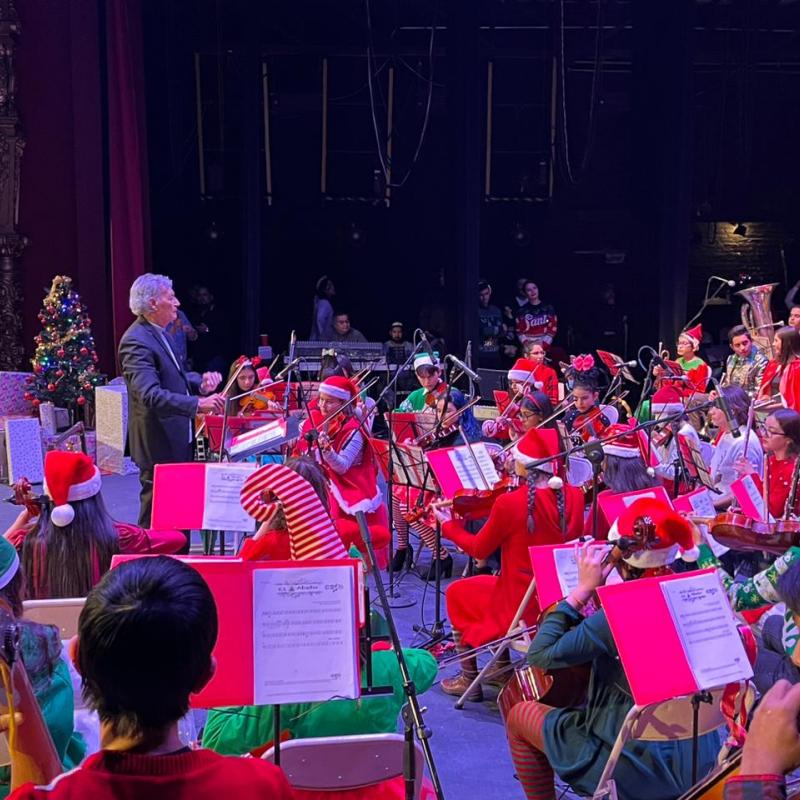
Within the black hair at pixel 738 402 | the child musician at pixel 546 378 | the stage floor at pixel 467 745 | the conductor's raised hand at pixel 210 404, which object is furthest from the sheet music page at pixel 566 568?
the child musician at pixel 546 378

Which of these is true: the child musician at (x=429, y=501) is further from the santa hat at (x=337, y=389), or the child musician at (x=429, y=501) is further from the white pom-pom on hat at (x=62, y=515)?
the white pom-pom on hat at (x=62, y=515)

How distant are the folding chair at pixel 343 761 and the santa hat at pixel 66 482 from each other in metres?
1.49

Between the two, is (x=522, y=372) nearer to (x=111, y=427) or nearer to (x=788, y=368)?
(x=788, y=368)

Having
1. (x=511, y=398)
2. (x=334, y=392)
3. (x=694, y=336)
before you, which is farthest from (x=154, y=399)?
(x=694, y=336)

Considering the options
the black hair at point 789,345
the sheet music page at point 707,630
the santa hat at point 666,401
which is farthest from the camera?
the black hair at point 789,345

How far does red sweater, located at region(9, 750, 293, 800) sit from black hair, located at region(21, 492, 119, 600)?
2.10 metres

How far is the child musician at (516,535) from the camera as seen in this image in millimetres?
4273

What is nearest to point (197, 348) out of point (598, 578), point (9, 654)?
point (598, 578)

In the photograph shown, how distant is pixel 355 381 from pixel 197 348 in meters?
8.02

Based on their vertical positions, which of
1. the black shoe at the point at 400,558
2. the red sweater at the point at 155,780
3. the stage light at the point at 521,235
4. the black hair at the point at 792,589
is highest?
the stage light at the point at 521,235

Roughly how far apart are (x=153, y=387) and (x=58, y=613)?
2485 mm

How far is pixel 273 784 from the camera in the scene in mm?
1481

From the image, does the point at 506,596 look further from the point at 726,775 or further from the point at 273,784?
the point at 273,784

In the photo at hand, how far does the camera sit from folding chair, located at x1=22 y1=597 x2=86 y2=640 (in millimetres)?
3031
